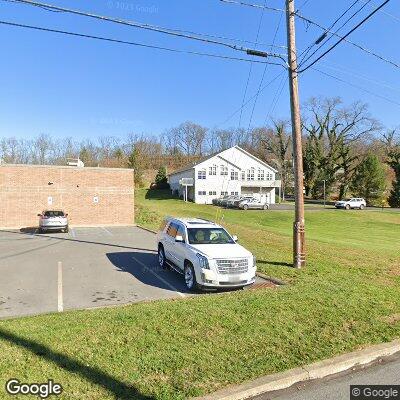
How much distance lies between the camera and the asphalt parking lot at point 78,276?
27.1 feet

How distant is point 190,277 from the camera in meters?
9.43

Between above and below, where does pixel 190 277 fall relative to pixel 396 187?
below

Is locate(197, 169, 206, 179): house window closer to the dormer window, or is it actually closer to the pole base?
the dormer window

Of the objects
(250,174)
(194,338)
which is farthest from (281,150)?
(194,338)

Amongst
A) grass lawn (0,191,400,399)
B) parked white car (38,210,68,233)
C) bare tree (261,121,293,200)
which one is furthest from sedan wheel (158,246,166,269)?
bare tree (261,121,293,200)

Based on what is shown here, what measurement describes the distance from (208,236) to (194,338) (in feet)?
16.4

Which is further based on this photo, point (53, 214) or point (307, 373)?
point (53, 214)

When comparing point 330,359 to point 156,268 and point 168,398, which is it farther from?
point 156,268

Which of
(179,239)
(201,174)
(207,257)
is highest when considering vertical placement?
(201,174)

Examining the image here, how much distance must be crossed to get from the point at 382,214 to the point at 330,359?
44.3 m

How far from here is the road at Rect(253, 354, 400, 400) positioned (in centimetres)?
452

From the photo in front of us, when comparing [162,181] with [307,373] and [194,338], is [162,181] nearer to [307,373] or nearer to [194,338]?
[194,338]

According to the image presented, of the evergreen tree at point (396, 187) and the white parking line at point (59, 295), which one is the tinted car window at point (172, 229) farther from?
the evergreen tree at point (396, 187)

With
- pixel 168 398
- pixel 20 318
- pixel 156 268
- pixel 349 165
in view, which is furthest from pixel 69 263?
pixel 349 165
